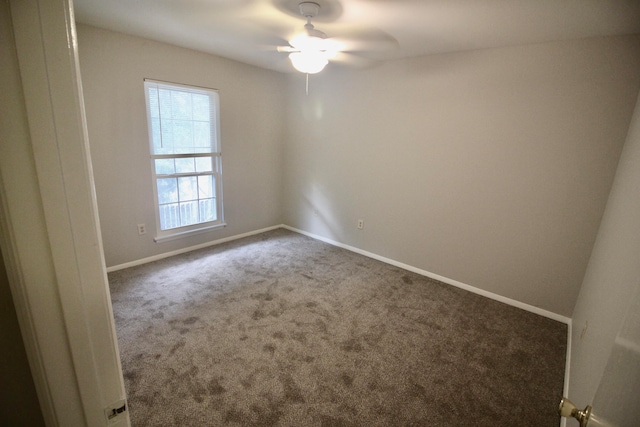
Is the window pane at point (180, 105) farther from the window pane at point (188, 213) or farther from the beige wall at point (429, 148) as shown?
the window pane at point (188, 213)

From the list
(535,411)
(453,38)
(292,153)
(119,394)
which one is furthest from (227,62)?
(535,411)

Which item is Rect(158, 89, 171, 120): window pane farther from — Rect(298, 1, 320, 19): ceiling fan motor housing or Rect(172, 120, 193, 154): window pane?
Rect(298, 1, 320, 19): ceiling fan motor housing

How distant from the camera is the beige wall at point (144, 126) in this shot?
281 centimetres

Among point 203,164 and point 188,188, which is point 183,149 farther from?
point 188,188

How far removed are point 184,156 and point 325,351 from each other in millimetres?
2766

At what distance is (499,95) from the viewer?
8.64 ft

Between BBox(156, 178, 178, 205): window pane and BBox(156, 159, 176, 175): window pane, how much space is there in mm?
84

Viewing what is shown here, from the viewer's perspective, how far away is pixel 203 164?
12.3 feet

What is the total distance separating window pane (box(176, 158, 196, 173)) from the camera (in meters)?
3.53

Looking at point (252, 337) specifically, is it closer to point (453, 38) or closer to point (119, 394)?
point (119, 394)

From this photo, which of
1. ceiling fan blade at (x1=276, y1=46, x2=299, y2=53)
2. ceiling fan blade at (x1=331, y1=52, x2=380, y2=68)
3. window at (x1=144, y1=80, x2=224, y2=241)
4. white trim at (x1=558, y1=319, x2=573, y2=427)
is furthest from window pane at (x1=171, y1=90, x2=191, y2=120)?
white trim at (x1=558, y1=319, x2=573, y2=427)

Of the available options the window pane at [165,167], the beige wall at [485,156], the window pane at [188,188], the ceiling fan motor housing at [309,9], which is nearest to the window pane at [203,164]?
the window pane at [188,188]

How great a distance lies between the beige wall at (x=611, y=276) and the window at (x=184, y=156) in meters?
3.81

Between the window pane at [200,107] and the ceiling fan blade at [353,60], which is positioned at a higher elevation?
the ceiling fan blade at [353,60]
